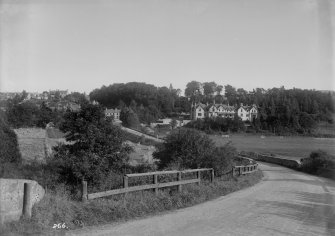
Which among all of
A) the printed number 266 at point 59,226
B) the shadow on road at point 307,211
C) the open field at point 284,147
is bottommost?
the open field at point 284,147

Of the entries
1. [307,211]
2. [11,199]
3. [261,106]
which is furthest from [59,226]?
[261,106]

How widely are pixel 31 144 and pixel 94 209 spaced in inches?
682

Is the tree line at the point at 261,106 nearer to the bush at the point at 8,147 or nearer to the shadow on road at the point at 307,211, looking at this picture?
the bush at the point at 8,147

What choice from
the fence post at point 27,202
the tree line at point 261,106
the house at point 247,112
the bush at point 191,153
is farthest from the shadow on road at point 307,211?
the house at point 247,112

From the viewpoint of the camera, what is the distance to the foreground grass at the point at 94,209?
8688mm

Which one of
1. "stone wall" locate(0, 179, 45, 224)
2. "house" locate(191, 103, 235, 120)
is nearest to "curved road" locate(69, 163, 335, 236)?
"stone wall" locate(0, 179, 45, 224)

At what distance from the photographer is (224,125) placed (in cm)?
12788

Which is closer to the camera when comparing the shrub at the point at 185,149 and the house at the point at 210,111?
the shrub at the point at 185,149

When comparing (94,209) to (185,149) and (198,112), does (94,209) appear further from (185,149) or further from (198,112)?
(198,112)

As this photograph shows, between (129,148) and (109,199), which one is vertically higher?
(129,148)

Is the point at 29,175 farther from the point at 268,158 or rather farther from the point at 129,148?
the point at 268,158

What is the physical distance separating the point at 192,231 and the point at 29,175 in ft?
24.2

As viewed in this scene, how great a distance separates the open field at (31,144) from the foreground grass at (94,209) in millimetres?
11323

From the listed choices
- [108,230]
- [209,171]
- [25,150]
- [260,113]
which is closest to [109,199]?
[108,230]
